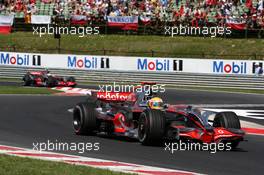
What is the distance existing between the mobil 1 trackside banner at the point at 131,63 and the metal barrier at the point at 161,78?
21 cm

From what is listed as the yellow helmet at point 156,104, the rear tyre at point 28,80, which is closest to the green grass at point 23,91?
the rear tyre at point 28,80

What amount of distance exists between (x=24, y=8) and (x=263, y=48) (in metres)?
14.9

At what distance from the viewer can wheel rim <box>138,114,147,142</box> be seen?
505 inches

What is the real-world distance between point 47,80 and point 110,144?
19.5 metres

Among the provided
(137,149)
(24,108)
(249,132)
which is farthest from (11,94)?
(137,149)

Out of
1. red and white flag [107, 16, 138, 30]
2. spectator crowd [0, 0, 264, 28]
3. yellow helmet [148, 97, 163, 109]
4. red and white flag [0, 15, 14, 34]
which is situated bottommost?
red and white flag [0, 15, 14, 34]

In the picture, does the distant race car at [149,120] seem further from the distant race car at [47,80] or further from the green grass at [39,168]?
the distant race car at [47,80]

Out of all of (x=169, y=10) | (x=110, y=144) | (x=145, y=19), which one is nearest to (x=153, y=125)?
(x=110, y=144)

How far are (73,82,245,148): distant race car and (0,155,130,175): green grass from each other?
2.80 meters

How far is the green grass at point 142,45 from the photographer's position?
123 ft

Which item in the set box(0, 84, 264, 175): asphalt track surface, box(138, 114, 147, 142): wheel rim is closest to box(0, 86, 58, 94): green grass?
box(0, 84, 264, 175): asphalt track surface

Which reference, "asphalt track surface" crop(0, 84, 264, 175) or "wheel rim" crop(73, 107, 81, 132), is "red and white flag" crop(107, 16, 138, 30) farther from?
"wheel rim" crop(73, 107, 81, 132)

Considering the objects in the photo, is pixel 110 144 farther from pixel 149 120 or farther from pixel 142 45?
pixel 142 45

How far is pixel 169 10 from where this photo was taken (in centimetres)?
3838
